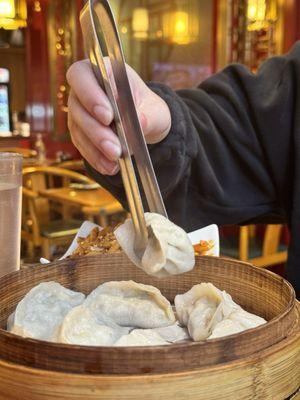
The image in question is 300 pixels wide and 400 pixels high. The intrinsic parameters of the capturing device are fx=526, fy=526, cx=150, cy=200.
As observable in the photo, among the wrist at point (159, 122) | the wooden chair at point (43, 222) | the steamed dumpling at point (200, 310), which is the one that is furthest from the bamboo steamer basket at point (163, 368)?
the wooden chair at point (43, 222)

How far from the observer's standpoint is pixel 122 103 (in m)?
0.62

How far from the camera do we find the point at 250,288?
2.24ft

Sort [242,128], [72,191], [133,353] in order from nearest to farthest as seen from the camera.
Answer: [133,353] < [242,128] < [72,191]

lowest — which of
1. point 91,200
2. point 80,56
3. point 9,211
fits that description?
point 91,200

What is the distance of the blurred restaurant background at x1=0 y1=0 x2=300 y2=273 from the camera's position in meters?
3.70

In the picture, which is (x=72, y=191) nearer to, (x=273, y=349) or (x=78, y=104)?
(x=78, y=104)

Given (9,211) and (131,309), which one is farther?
(9,211)

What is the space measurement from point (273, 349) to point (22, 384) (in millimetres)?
228

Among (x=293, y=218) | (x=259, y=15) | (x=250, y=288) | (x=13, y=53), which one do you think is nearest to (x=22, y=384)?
(x=250, y=288)

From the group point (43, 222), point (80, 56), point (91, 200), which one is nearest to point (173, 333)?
point (91, 200)

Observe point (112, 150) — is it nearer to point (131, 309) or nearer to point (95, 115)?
point (95, 115)

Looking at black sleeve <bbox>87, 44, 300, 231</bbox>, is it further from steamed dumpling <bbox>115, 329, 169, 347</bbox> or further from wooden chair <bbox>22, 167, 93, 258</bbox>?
wooden chair <bbox>22, 167, 93, 258</bbox>

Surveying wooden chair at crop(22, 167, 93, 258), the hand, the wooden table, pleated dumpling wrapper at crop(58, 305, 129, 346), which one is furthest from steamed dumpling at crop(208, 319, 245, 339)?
wooden chair at crop(22, 167, 93, 258)

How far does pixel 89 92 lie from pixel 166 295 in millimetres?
317
